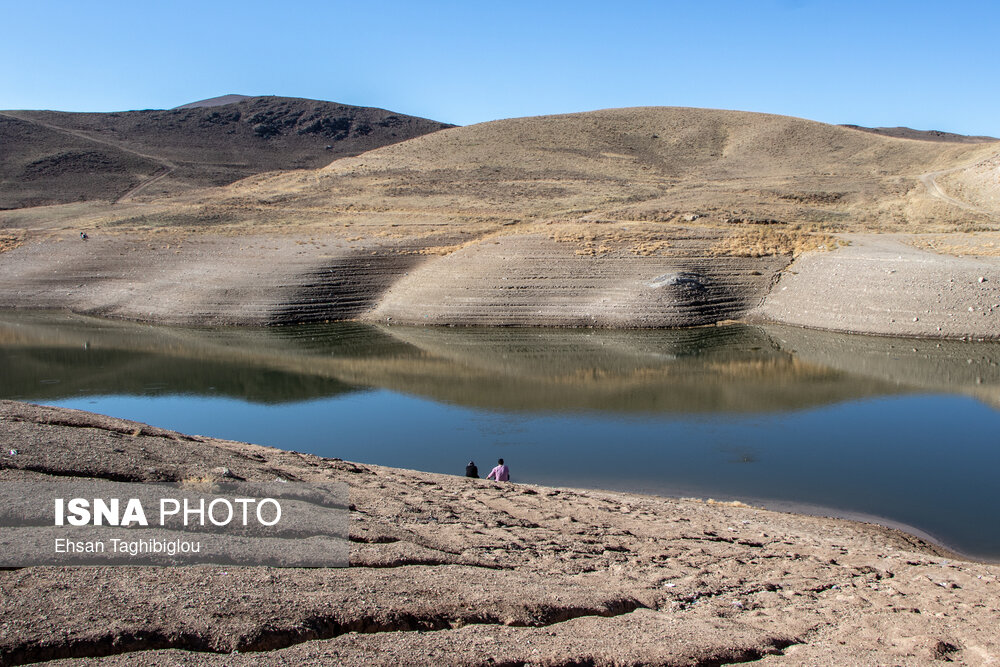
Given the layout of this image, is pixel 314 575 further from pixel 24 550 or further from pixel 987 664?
pixel 987 664

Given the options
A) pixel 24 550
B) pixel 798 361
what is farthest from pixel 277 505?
pixel 798 361

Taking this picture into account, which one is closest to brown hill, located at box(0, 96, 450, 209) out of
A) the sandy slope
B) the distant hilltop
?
the distant hilltop

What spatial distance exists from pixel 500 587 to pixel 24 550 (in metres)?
3.91

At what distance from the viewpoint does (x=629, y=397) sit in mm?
21688

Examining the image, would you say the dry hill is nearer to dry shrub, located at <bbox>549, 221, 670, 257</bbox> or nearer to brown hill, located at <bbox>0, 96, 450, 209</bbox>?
dry shrub, located at <bbox>549, 221, 670, 257</bbox>

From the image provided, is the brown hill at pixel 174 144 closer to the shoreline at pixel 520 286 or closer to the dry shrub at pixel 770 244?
the shoreline at pixel 520 286

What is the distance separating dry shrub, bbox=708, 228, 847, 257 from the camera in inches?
1512

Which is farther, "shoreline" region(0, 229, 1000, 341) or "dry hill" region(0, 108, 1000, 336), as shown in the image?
"dry hill" region(0, 108, 1000, 336)

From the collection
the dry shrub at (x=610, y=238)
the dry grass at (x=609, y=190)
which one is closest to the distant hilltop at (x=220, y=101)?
the dry grass at (x=609, y=190)

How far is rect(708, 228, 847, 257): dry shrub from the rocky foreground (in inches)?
1123

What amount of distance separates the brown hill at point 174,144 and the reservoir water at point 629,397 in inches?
2356

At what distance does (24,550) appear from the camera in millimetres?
6414

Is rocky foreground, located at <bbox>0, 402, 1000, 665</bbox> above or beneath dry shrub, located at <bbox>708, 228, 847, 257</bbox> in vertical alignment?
beneath

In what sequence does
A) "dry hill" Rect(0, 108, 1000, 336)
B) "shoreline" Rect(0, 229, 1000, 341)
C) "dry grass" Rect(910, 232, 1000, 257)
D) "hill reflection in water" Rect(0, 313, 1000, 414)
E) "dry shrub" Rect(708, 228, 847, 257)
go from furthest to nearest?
1. "dry shrub" Rect(708, 228, 847, 257)
2. "dry grass" Rect(910, 232, 1000, 257)
3. "dry hill" Rect(0, 108, 1000, 336)
4. "shoreline" Rect(0, 229, 1000, 341)
5. "hill reflection in water" Rect(0, 313, 1000, 414)
